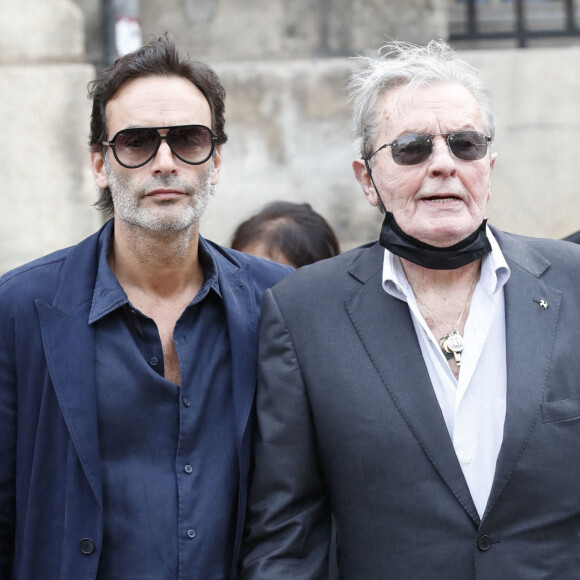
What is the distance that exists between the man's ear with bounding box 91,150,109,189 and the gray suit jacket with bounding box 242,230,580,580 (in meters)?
0.71

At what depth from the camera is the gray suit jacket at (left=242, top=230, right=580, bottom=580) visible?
270 cm

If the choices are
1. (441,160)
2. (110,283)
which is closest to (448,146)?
(441,160)

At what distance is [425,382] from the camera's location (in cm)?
279

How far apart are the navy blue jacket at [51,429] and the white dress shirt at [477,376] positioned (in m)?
0.55

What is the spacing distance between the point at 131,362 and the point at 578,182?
13.4 feet

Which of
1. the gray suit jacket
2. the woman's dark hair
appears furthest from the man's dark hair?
the woman's dark hair

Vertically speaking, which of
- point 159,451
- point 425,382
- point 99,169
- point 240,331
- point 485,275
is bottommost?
point 159,451

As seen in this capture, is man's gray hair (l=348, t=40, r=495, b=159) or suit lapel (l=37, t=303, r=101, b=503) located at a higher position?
man's gray hair (l=348, t=40, r=495, b=159)

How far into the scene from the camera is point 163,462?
292 centimetres

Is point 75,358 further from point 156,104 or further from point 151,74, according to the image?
point 151,74

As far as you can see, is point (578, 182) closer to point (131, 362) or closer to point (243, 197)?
point (243, 197)

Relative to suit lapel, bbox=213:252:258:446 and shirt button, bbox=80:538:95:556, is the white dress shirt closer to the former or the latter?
suit lapel, bbox=213:252:258:446

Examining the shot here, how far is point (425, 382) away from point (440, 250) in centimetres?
38

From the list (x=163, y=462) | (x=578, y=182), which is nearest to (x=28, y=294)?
(x=163, y=462)
